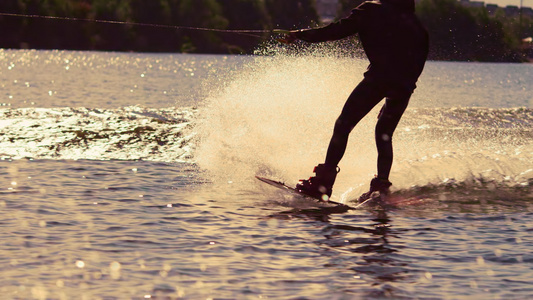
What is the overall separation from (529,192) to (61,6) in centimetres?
9686

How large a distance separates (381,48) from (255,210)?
183cm

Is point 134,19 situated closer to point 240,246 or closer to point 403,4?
point 403,4

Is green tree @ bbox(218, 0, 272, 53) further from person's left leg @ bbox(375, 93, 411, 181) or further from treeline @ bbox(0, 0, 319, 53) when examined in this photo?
person's left leg @ bbox(375, 93, 411, 181)

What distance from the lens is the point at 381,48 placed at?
8.29 m

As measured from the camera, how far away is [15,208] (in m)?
8.07

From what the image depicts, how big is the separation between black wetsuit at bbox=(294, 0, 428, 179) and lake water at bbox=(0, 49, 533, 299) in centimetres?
91

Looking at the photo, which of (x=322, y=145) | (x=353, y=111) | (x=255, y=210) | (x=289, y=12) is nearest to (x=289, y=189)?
(x=255, y=210)

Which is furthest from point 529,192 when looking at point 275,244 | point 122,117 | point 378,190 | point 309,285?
point 122,117

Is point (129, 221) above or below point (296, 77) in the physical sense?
below

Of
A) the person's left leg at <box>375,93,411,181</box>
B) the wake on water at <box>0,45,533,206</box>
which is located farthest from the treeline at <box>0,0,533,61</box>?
the person's left leg at <box>375,93,411,181</box>

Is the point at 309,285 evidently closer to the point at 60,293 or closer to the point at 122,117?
the point at 60,293

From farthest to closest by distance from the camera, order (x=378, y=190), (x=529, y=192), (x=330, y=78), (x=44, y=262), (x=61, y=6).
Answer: (x=61, y=6) → (x=330, y=78) → (x=529, y=192) → (x=378, y=190) → (x=44, y=262)

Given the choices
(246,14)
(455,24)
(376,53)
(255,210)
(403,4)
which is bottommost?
(255,210)

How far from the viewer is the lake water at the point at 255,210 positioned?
565cm
